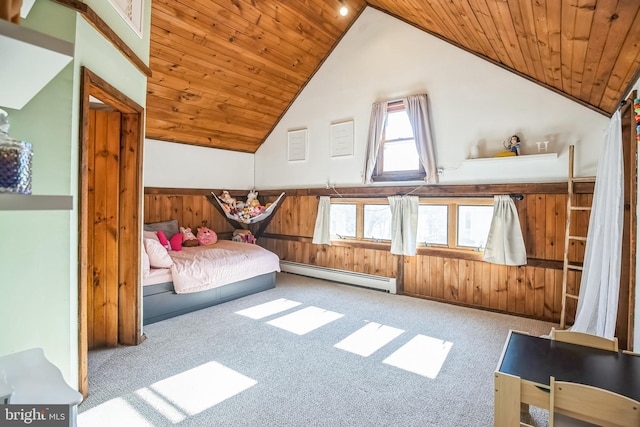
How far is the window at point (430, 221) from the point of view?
4.07 meters

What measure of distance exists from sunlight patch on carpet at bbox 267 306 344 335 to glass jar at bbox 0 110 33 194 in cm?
275

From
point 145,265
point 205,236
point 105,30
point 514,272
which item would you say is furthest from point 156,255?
point 514,272

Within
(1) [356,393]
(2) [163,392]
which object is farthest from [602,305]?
(2) [163,392]

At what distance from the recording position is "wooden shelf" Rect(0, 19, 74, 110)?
737 millimetres

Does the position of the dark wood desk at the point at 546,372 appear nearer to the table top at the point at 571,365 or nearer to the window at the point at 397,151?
the table top at the point at 571,365

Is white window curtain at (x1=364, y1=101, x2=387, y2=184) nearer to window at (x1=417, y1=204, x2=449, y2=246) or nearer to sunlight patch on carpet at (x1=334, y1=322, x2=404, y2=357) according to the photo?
window at (x1=417, y1=204, x2=449, y2=246)

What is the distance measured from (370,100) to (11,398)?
4.81 metres

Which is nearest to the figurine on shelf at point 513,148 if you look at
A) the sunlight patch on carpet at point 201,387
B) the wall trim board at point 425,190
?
the wall trim board at point 425,190

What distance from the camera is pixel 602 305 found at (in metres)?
2.58

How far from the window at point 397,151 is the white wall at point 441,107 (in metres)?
0.28

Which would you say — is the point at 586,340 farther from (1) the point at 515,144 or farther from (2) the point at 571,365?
(1) the point at 515,144

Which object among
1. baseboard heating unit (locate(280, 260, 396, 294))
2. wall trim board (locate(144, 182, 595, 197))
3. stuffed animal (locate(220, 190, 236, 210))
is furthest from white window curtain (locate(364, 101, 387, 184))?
stuffed animal (locate(220, 190, 236, 210))

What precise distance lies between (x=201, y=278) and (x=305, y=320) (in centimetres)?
130

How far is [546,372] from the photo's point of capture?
1.44m
